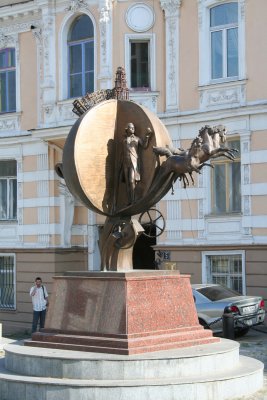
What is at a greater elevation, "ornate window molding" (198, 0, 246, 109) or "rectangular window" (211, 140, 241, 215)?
"ornate window molding" (198, 0, 246, 109)

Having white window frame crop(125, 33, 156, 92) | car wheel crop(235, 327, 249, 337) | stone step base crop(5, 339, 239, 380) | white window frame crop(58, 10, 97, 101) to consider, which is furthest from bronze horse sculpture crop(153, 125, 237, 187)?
white window frame crop(58, 10, 97, 101)

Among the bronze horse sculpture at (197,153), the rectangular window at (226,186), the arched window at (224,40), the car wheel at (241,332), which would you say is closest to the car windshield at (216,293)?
the car wheel at (241,332)

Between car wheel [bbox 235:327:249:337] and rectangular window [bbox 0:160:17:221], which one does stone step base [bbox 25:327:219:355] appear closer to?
car wheel [bbox 235:327:249:337]

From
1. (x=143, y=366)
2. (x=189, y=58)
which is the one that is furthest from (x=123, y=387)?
(x=189, y=58)

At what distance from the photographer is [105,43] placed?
79.7 feet

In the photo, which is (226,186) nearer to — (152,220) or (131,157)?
(152,220)

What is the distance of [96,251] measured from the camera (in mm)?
26031

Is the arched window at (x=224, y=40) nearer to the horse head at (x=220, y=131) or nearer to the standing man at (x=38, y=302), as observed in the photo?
the standing man at (x=38, y=302)

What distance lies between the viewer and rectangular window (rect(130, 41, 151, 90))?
2441cm

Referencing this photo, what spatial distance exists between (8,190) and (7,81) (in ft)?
11.2

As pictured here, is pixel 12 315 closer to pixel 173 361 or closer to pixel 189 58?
pixel 189 58

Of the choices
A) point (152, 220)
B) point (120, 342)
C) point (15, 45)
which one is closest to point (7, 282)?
point (15, 45)

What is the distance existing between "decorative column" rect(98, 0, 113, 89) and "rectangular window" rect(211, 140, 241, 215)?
3839 mm

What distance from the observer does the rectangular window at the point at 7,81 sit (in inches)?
1081
